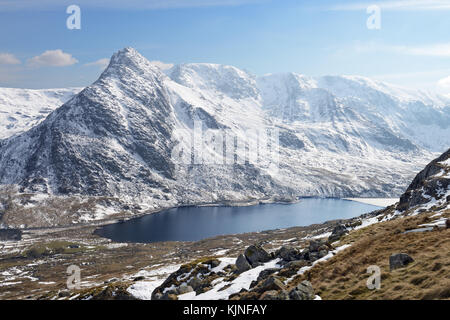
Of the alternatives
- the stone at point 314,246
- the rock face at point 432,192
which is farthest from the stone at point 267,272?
the rock face at point 432,192

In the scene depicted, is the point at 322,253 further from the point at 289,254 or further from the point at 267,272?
the point at 267,272

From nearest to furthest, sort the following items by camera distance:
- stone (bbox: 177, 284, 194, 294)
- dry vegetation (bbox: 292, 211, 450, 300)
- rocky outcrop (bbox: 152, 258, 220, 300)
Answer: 1. dry vegetation (bbox: 292, 211, 450, 300)
2. rocky outcrop (bbox: 152, 258, 220, 300)
3. stone (bbox: 177, 284, 194, 294)

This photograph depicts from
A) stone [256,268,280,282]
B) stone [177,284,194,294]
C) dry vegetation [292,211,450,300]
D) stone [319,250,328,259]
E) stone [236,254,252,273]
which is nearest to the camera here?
dry vegetation [292,211,450,300]

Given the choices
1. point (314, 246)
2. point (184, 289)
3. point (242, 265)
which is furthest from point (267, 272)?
point (184, 289)

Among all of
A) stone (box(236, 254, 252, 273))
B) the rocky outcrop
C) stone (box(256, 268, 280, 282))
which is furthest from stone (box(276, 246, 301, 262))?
the rocky outcrop

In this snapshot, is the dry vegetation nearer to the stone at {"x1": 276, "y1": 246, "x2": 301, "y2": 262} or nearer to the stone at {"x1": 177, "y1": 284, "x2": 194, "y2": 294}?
the stone at {"x1": 276, "y1": 246, "x2": 301, "y2": 262}
